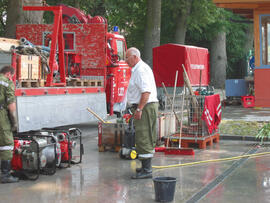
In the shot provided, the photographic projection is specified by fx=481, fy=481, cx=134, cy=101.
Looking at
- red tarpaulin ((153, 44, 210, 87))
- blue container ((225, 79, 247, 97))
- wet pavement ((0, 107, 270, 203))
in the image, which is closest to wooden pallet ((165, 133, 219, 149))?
wet pavement ((0, 107, 270, 203))

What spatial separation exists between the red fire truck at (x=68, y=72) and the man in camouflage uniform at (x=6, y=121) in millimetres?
1949

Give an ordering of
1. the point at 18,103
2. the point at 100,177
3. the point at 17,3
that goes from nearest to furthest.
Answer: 1. the point at 100,177
2. the point at 18,103
3. the point at 17,3

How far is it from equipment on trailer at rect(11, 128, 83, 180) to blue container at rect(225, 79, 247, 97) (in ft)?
49.8

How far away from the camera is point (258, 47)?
58.3 ft

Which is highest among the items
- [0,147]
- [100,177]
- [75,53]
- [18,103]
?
[75,53]

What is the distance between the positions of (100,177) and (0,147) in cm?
168

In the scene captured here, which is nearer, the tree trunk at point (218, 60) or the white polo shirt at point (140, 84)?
the white polo shirt at point (140, 84)

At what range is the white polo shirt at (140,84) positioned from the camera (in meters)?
7.64

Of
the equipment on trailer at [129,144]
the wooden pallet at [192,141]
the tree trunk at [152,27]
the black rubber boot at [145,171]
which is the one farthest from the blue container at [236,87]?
the black rubber boot at [145,171]

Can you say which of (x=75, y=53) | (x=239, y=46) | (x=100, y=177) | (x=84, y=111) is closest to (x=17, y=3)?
(x=75, y=53)

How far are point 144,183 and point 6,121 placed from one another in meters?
Answer: 2.34

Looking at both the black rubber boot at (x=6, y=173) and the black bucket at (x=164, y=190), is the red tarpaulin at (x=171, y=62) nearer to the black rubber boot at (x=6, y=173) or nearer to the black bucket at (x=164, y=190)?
the black rubber boot at (x=6, y=173)

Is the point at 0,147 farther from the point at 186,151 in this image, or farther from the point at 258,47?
the point at 258,47

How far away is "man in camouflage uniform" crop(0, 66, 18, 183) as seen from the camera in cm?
738
